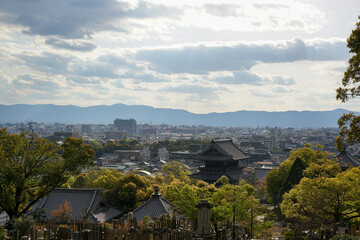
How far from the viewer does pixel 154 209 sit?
74.4ft

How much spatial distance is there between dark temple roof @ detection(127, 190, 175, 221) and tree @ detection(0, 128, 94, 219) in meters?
4.54

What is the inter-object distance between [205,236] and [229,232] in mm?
2514

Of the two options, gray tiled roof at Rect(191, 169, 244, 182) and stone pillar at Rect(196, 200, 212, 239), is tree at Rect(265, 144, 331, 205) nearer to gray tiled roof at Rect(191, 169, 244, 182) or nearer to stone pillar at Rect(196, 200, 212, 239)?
gray tiled roof at Rect(191, 169, 244, 182)

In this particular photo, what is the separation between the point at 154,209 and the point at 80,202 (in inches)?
236

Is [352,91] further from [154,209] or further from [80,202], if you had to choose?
[80,202]

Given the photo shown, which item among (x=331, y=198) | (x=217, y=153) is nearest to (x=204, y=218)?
(x=331, y=198)

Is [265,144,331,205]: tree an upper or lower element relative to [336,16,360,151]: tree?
lower

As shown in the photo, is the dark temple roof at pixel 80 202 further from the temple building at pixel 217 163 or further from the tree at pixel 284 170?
the tree at pixel 284 170

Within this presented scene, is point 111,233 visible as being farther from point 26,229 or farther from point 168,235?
point 26,229

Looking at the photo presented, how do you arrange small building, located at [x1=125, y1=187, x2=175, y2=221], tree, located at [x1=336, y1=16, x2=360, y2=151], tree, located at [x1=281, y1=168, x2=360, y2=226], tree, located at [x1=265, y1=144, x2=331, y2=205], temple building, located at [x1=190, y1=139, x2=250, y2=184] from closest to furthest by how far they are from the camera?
1. tree, located at [x1=336, y1=16, x2=360, y2=151]
2. tree, located at [x1=281, y1=168, x2=360, y2=226]
3. small building, located at [x1=125, y1=187, x2=175, y2=221]
4. tree, located at [x1=265, y1=144, x2=331, y2=205]
5. temple building, located at [x1=190, y1=139, x2=250, y2=184]

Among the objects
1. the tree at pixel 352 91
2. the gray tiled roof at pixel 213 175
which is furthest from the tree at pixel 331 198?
the gray tiled roof at pixel 213 175

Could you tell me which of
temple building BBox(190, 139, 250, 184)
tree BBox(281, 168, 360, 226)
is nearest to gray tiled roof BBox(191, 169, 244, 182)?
temple building BBox(190, 139, 250, 184)

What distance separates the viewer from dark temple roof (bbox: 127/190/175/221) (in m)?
22.4

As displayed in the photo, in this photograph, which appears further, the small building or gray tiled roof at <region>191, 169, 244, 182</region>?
gray tiled roof at <region>191, 169, 244, 182</region>
